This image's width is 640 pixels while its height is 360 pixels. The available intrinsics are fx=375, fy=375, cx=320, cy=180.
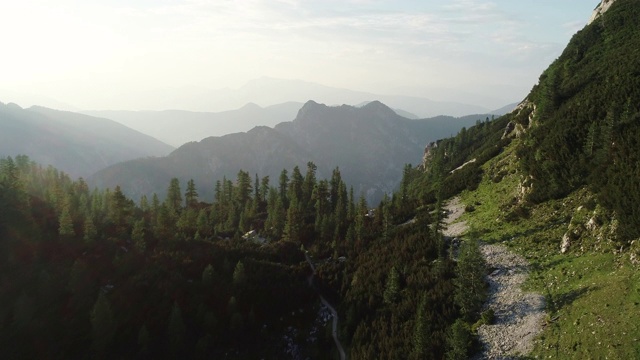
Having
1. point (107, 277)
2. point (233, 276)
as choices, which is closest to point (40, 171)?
point (107, 277)

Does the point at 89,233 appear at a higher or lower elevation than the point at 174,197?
lower

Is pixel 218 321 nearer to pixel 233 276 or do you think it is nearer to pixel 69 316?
pixel 233 276

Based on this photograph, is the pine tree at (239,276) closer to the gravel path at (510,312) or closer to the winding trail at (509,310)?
the winding trail at (509,310)

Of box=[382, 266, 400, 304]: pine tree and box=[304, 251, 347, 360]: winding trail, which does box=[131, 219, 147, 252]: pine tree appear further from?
box=[382, 266, 400, 304]: pine tree

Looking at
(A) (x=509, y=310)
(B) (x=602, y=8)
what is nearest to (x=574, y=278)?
(A) (x=509, y=310)

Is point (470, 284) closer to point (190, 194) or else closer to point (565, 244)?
point (565, 244)

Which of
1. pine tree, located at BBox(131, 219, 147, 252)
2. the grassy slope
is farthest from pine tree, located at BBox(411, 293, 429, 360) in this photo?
pine tree, located at BBox(131, 219, 147, 252)
